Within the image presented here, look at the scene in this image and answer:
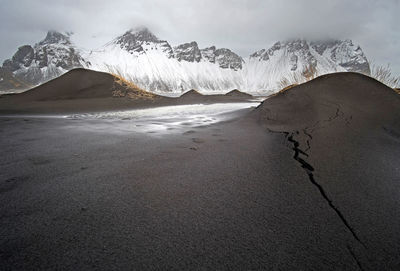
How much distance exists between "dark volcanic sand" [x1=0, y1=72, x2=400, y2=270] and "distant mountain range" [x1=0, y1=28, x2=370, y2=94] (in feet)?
308

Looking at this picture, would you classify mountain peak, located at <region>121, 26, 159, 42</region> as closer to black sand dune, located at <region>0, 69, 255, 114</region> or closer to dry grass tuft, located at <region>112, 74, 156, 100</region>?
dry grass tuft, located at <region>112, 74, 156, 100</region>

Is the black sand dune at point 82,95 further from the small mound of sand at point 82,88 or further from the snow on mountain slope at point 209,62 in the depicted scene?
the snow on mountain slope at point 209,62

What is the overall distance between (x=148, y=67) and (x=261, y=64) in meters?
87.7

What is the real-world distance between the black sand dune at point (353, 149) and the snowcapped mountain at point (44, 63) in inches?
4337

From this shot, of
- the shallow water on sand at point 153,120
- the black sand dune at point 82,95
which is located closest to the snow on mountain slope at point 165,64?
the black sand dune at point 82,95

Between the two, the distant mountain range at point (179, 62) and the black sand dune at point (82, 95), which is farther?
the distant mountain range at point (179, 62)

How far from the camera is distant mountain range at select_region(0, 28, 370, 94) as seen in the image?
96.0 m

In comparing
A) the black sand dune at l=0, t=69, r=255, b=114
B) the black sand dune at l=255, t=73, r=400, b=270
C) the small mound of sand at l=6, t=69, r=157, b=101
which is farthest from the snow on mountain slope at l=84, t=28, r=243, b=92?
the black sand dune at l=255, t=73, r=400, b=270

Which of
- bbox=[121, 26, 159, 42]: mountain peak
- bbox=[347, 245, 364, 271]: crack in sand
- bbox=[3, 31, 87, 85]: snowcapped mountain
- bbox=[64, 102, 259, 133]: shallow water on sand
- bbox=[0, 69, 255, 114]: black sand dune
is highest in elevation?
bbox=[121, 26, 159, 42]: mountain peak

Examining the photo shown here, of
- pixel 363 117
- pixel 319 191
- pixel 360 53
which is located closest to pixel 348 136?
pixel 363 117

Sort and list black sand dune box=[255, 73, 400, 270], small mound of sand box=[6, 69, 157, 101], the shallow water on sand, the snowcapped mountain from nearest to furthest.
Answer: black sand dune box=[255, 73, 400, 270], the shallow water on sand, small mound of sand box=[6, 69, 157, 101], the snowcapped mountain

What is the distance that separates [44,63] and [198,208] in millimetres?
138501

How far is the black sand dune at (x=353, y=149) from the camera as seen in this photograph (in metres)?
0.91

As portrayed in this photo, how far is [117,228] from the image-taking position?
89 cm
